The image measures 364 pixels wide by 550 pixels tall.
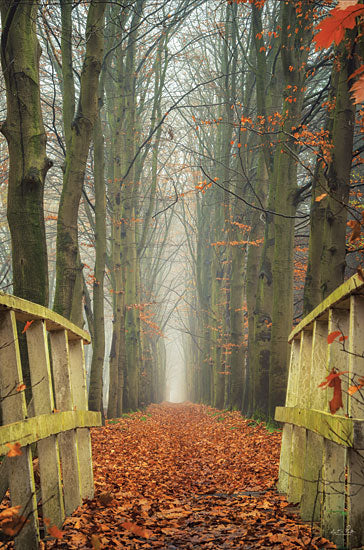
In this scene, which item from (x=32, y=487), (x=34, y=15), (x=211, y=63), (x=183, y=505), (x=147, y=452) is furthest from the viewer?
(x=211, y=63)

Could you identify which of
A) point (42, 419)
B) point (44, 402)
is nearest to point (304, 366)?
point (44, 402)

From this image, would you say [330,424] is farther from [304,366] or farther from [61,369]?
[61,369]

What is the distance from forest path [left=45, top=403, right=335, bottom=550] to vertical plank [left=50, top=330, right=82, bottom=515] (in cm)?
17

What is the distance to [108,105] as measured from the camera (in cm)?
1666

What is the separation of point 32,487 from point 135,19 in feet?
45.3

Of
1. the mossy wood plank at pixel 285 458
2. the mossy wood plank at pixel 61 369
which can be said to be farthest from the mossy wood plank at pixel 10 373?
the mossy wood plank at pixel 285 458

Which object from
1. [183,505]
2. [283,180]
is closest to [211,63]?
[283,180]

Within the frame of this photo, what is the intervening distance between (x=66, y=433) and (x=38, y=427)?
3.63ft

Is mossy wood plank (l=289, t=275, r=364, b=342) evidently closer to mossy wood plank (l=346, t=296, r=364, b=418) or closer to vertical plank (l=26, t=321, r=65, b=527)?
mossy wood plank (l=346, t=296, r=364, b=418)

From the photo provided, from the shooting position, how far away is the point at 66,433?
4191 millimetres

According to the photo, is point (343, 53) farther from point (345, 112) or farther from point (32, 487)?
point (32, 487)

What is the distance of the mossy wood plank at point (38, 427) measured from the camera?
2.64 m

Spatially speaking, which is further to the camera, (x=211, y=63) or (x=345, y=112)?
(x=211, y=63)

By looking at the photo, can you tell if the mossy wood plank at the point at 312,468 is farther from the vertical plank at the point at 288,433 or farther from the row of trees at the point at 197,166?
the row of trees at the point at 197,166
